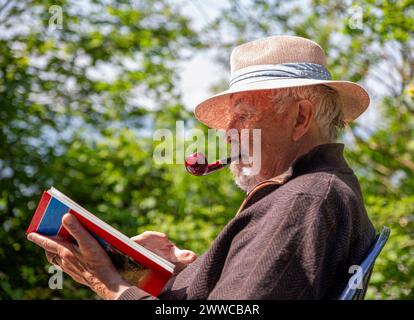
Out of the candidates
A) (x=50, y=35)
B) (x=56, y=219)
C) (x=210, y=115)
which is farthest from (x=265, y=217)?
(x=50, y=35)

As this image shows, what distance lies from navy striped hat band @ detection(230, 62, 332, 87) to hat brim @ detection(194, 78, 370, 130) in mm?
31

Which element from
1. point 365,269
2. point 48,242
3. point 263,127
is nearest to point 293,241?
point 365,269

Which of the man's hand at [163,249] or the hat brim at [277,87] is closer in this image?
the hat brim at [277,87]

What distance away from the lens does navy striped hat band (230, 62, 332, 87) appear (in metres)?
2.08

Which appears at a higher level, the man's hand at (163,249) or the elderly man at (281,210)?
the elderly man at (281,210)

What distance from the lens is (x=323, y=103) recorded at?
2.10 meters

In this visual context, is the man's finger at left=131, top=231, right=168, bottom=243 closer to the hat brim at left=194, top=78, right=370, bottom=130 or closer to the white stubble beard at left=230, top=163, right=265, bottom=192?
the white stubble beard at left=230, top=163, right=265, bottom=192

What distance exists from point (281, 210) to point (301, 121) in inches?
15.9

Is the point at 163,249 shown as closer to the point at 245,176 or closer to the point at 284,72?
the point at 245,176

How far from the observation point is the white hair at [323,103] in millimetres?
2049

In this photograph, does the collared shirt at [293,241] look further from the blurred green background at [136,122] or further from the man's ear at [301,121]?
the blurred green background at [136,122]

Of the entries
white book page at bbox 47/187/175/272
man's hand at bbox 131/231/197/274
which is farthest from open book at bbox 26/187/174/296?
man's hand at bbox 131/231/197/274

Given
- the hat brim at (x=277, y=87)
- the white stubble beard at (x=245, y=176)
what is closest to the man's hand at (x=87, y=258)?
the white stubble beard at (x=245, y=176)

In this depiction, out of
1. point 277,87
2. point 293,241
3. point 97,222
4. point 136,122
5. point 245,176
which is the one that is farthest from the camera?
point 136,122
